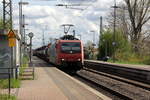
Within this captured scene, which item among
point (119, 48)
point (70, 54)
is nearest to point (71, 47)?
point (70, 54)

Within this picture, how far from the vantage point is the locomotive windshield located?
3725 centimetres

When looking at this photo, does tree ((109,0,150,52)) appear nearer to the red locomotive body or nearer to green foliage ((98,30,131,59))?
green foliage ((98,30,131,59))

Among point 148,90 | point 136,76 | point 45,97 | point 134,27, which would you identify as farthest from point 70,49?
point 134,27

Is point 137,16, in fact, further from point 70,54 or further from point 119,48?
point 70,54

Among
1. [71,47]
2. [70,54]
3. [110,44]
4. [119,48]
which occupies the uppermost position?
[110,44]

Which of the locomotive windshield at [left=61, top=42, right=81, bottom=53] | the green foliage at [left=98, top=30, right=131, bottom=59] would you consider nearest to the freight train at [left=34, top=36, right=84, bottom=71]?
the locomotive windshield at [left=61, top=42, right=81, bottom=53]

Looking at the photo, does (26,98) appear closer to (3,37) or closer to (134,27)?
(3,37)

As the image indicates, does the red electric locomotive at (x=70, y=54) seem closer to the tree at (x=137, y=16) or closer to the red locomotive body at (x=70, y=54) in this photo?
the red locomotive body at (x=70, y=54)

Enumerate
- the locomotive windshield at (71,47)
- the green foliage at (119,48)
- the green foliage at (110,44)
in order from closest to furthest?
the locomotive windshield at (71,47)
the green foliage at (119,48)
the green foliage at (110,44)

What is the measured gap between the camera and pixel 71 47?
3747 cm

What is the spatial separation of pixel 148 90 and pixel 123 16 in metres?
55.2

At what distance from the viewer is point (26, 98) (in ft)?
51.3

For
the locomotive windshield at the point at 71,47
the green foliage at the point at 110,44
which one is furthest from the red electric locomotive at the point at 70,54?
the green foliage at the point at 110,44

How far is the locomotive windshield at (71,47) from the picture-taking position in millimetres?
37250
